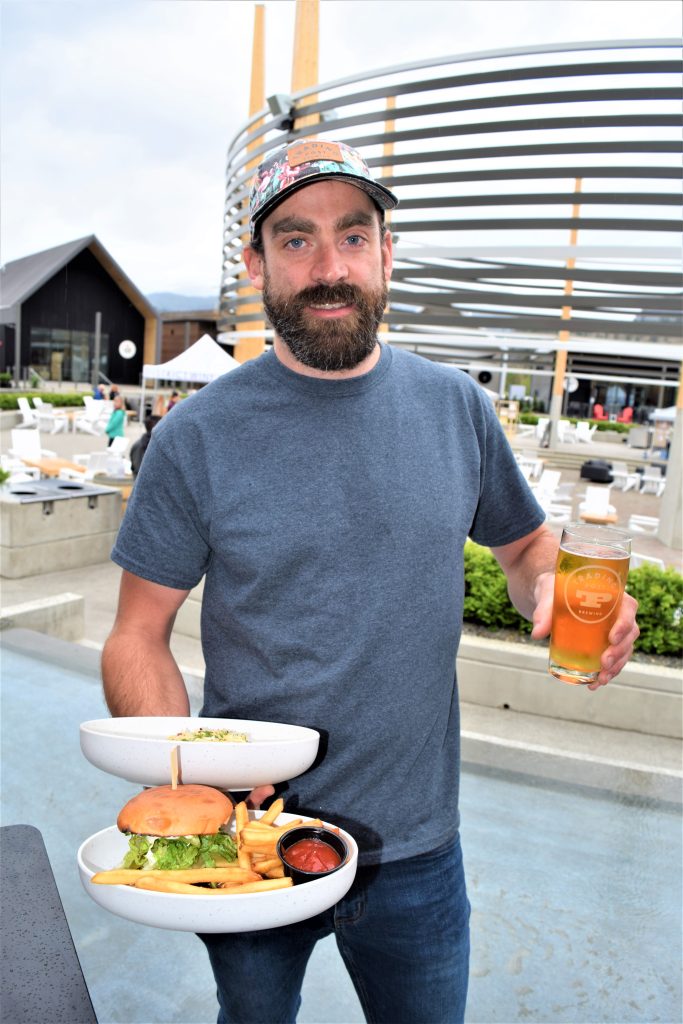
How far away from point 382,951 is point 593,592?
0.82 metres

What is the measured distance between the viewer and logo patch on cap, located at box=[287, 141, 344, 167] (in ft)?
5.16

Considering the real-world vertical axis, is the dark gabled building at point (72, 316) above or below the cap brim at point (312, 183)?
above

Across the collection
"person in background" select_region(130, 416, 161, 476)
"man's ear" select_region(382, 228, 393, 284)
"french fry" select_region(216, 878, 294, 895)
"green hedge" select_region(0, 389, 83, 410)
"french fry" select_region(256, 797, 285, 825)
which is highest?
"man's ear" select_region(382, 228, 393, 284)

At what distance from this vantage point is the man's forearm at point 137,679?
1493mm

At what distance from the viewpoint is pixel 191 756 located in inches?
47.9

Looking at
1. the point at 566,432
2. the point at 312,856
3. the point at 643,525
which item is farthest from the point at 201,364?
the point at 566,432

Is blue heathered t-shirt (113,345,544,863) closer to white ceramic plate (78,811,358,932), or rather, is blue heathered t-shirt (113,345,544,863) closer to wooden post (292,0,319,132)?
white ceramic plate (78,811,358,932)

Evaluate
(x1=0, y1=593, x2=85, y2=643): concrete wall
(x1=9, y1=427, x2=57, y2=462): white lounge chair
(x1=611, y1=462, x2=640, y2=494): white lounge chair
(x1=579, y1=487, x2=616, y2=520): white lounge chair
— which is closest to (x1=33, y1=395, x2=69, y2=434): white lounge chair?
(x1=9, y1=427, x2=57, y2=462): white lounge chair

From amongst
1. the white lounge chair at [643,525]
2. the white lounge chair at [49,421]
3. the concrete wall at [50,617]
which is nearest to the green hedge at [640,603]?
the concrete wall at [50,617]

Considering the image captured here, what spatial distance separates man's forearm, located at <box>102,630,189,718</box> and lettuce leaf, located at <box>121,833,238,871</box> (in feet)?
1.09

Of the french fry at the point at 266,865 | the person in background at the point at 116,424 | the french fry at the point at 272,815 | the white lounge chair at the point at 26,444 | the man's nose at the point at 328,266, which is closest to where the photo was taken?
the french fry at the point at 266,865

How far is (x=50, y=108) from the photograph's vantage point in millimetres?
6344

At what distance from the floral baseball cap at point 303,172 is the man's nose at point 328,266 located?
14cm

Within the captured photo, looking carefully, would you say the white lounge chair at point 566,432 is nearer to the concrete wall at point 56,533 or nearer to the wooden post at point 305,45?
the wooden post at point 305,45
